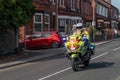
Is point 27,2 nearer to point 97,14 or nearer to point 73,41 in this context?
point 73,41

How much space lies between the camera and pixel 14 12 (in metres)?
20.8

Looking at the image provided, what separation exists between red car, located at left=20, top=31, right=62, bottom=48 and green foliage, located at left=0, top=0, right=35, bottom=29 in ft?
31.9

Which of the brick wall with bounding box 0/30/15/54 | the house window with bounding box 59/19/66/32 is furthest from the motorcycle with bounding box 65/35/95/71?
the house window with bounding box 59/19/66/32

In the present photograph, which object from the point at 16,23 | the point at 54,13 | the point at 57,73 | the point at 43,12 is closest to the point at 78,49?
the point at 57,73

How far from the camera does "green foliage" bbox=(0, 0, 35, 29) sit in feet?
66.3

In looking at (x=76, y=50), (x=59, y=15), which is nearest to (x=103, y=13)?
(x=59, y=15)

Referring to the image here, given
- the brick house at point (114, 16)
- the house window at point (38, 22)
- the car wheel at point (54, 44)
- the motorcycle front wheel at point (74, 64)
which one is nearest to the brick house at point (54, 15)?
the house window at point (38, 22)

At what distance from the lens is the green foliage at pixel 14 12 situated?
796 inches

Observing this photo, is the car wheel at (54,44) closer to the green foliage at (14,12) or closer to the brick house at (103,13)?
the green foliage at (14,12)

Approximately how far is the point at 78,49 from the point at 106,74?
1.72 metres

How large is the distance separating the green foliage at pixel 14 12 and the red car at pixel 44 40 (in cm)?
973

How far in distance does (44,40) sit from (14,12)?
38.3 feet

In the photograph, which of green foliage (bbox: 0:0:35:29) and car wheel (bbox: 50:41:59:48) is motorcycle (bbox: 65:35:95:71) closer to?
green foliage (bbox: 0:0:35:29)

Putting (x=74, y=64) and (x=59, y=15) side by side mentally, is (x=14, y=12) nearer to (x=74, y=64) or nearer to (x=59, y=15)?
(x=74, y=64)
